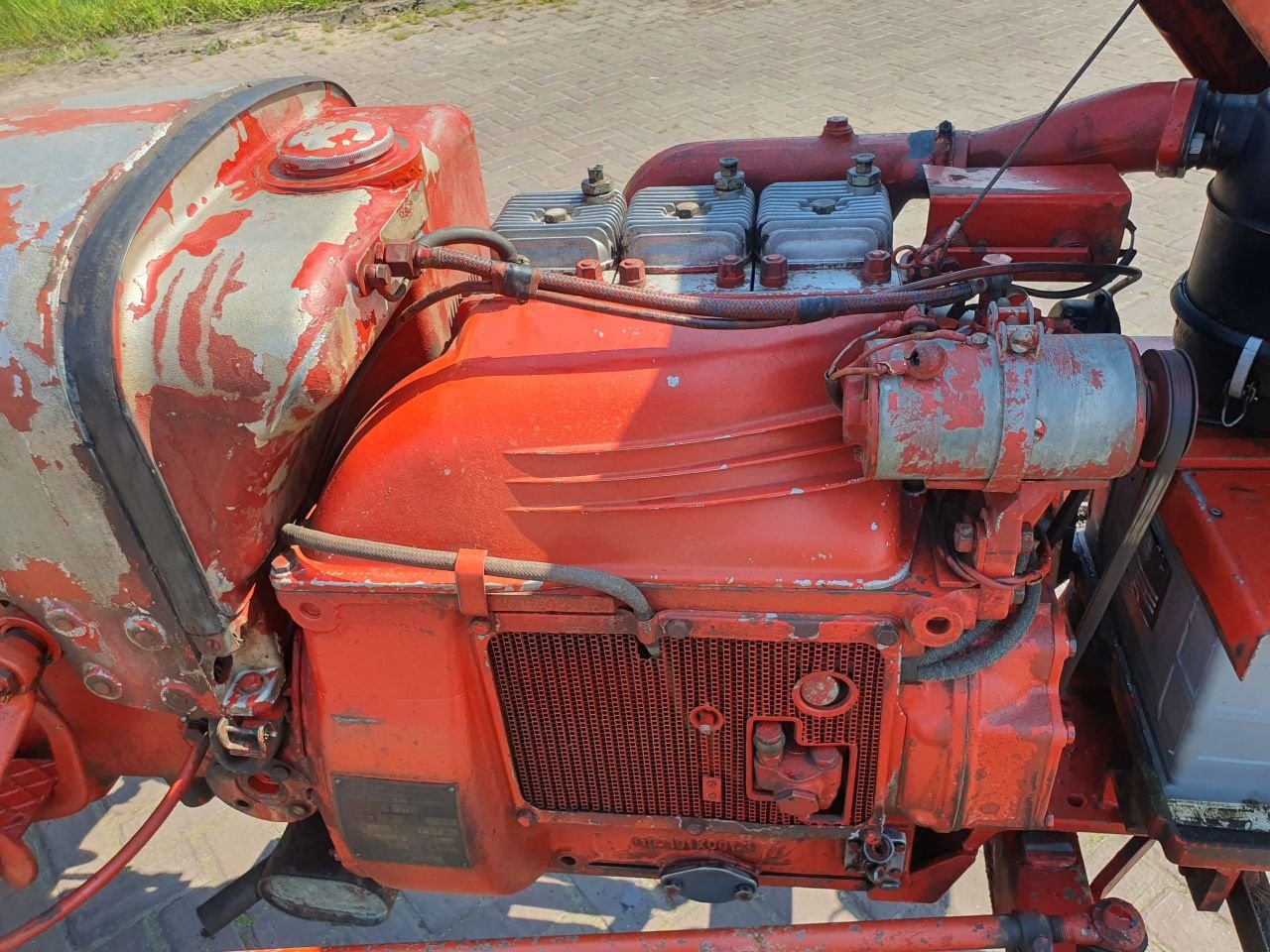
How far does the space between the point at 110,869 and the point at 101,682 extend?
0.41 metres

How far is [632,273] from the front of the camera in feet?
6.36

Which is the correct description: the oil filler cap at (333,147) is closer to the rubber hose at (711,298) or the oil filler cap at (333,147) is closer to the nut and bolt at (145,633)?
the rubber hose at (711,298)

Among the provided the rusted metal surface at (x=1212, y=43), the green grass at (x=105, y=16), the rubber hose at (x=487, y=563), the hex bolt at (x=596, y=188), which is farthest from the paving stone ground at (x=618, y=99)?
the rusted metal surface at (x=1212, y=43)

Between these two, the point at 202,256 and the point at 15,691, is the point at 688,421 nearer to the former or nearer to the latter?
the point at 202,256

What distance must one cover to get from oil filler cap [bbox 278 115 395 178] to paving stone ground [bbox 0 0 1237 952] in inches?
76.6

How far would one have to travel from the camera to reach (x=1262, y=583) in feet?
5.11

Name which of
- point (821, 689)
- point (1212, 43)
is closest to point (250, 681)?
point (821, 689)

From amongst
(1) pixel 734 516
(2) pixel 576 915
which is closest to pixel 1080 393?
(1) pixel 734 516

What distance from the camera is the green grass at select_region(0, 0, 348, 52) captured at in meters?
8.59

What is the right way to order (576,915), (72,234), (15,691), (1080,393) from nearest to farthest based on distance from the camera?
(1080,393) < (72,234) < (15,691) < (576,915)

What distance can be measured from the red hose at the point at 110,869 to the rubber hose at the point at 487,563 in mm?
555

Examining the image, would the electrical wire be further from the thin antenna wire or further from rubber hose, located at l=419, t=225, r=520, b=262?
rubber hose, located at l=419, t=225, r=520, b=262

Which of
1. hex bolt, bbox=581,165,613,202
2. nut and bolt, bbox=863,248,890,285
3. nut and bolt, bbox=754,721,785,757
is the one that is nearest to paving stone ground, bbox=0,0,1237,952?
nut and bolt, bbox=754,721,785,757

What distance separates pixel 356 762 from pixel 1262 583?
147cm
